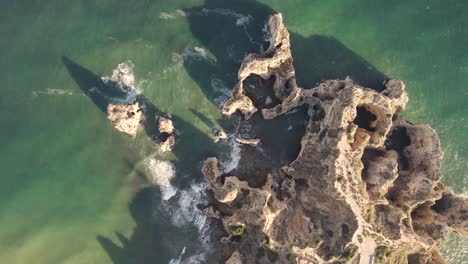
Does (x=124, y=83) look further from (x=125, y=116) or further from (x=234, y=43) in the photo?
(x=234, y=43)

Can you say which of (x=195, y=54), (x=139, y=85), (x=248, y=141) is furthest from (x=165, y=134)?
(x=195, y=54)

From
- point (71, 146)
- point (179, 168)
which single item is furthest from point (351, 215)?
point (71, 146)

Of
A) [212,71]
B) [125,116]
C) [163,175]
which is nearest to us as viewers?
[125,116]

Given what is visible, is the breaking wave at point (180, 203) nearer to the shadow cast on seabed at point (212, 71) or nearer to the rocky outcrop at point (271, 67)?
the shadow cast on seabed at point (212, 71)

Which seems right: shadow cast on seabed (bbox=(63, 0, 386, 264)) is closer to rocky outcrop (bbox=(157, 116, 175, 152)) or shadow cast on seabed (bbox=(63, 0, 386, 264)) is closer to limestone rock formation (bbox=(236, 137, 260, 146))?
rocky outcrop (bbox=(157, 116, 175, 152))

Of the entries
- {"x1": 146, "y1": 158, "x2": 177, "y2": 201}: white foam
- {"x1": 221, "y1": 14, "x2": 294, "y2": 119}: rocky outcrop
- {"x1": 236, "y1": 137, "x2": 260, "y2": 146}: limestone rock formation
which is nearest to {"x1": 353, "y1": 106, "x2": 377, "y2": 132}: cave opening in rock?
{"x1": 221, "y1": 14, "x2": 294, "y2": 119}: rocky outcrop

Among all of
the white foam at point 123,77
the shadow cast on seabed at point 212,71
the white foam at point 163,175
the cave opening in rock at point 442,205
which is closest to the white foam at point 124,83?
the white foam at point 123,77

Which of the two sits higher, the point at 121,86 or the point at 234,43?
the point at 121,86
